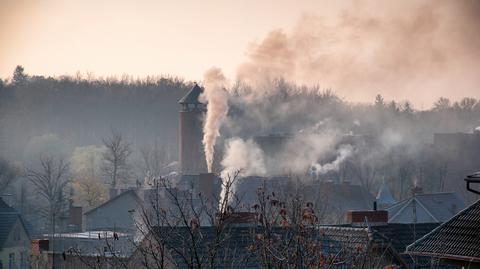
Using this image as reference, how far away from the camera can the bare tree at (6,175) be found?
8176 cm

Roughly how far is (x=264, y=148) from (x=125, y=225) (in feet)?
101

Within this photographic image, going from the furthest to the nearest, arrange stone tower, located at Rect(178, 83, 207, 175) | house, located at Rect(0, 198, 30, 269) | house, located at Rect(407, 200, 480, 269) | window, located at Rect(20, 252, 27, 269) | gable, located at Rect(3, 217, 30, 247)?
stone tower, located at Rect(178, 83, 207, 175)
gable, located at Rect(3, 217, 30, 247)
house, located at Rect(0, 198, 30, 269)
window, located at Rect(20, 252, 27, 269)
house, located at Rect(407, 200, 480, 269)

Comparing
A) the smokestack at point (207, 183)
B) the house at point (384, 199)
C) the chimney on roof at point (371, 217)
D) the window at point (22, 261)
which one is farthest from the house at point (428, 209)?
the chimney on roof at point (371, 217)

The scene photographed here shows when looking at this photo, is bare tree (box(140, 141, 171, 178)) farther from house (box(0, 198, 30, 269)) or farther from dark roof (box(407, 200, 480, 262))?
dark roof (box(407, 200, 480, 262))

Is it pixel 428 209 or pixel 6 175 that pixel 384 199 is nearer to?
pixel 428 209

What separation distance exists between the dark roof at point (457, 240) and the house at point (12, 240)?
3512 cm

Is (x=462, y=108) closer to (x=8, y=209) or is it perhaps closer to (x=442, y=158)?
(x=442, y=158)

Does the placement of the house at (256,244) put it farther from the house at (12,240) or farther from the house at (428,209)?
the house at (12,240)

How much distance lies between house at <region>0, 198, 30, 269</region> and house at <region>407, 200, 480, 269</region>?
3512 cm

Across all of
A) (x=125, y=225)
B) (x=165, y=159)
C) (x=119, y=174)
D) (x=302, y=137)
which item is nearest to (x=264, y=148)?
(x=302, y=137)

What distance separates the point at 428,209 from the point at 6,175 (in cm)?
4602

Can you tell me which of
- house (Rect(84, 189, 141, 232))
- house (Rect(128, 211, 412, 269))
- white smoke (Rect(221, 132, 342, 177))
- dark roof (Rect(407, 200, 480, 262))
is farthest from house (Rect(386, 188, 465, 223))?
dark roof (Rect(407, 200, 480, 262))

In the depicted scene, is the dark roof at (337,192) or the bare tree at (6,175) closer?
the dark roof at (337,192)

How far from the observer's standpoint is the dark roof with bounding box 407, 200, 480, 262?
793 inches
